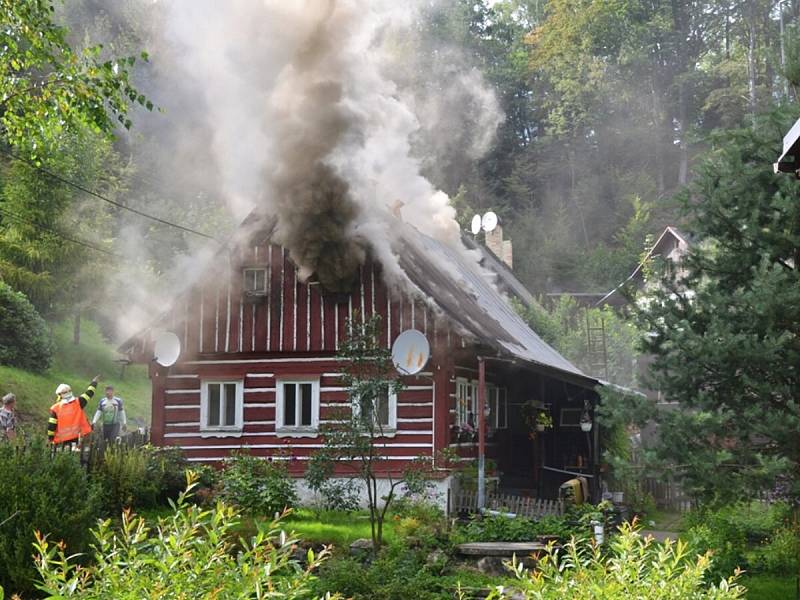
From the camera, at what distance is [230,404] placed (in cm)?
2200

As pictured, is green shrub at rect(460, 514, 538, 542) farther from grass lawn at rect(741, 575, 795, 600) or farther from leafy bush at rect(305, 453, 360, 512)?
grass lawn at rect(741, 575, 795, 600)

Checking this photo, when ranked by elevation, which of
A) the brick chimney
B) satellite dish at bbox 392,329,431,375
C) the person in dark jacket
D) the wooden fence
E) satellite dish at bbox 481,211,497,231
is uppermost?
the brick chimney

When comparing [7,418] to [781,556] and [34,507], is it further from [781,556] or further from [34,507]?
[781,556]

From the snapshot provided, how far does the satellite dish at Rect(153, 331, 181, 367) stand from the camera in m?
21.5

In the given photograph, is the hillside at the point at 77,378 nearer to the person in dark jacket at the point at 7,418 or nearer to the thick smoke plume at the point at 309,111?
the person in dark jacket at the point at 7,418

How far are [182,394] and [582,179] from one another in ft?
170

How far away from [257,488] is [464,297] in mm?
7139

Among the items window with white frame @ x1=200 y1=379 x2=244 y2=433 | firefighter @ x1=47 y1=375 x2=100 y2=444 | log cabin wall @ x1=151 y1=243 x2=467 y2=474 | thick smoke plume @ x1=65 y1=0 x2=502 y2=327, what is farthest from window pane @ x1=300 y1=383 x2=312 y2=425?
firefighter @ x1=47 y1=375 x2=100 y2=444

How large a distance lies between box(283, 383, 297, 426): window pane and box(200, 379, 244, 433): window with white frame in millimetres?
Result: 889

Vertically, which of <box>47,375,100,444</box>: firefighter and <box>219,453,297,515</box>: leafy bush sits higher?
<box>47,375,100,444</box>: firefighter

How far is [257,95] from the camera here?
19453mm

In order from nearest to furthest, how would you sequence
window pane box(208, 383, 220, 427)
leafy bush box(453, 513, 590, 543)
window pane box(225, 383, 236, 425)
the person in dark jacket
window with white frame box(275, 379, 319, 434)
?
leafy bush box(453, 513, 590, 543) < the person in dark jacket < window with white frame box(275, 379, 319, 434) < window pane box(225, 383, 236, 425) < window pane box(208, 383, 220, 427)

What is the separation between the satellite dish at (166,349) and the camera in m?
21.5

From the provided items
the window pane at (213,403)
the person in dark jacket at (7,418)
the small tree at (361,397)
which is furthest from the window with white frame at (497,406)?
the person in dark jacket at (7,418)
